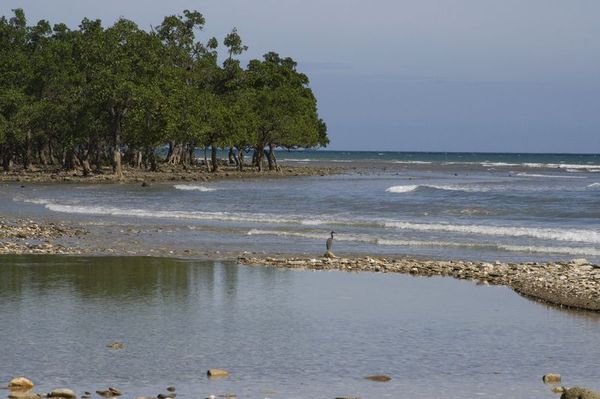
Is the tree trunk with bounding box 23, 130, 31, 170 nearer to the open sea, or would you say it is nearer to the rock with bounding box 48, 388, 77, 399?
the open sea

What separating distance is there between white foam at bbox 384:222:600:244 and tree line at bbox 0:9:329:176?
121ft

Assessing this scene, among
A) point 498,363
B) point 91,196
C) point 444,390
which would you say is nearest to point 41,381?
point 444,390

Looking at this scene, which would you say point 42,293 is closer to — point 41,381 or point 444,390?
point 41,381

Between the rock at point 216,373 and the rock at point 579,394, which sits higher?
the rock at point 579,394

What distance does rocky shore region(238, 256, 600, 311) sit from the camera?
18469 mm

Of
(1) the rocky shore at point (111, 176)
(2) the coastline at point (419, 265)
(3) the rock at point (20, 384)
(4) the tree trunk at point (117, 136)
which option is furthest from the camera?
(4) the tree trunk at point (117, 136)

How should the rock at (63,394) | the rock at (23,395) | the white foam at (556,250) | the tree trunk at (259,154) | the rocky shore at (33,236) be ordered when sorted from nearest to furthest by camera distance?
the rock at (23,395), the rock at (63,394), the rocky shore at (33,236), the white foam at (556,250), the tree trunk at (259,154)

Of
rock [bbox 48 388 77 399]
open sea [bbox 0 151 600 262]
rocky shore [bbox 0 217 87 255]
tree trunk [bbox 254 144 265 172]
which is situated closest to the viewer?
rock [bbox 48 388 77 399]

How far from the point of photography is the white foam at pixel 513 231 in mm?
32438

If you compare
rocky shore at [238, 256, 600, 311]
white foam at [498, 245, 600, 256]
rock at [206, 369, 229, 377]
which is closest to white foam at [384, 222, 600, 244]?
white foam at [498, 245, 600, 256]

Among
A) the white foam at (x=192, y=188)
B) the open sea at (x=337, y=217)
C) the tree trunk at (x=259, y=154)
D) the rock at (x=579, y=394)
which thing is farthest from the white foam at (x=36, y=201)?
the tree trunk at (x=259, y=154)

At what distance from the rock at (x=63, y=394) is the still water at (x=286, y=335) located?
363 mm

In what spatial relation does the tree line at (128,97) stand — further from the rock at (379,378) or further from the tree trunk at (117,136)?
the rock at (379,378)

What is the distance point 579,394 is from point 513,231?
Result: 23.5m
